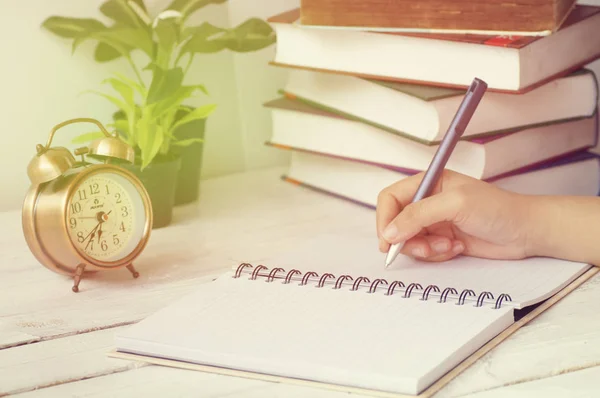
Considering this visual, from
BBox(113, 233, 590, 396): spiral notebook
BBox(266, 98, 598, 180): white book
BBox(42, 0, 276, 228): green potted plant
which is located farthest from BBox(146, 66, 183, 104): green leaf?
BBox(113, 233, 590, 396): spiral notebook

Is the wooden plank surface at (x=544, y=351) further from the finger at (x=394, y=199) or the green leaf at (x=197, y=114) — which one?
the green leaf at (x=197, y=114)

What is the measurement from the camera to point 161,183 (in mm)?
1239

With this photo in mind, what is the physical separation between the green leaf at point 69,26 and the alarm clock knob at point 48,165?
39 centimetres

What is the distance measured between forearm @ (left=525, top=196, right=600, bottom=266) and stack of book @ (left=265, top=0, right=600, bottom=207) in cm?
16

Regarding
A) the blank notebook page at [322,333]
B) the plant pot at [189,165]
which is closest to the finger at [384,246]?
the blank notebook page at [322,333]

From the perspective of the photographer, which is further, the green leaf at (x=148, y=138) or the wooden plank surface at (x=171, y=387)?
the green leaf at (x=148, y=138)

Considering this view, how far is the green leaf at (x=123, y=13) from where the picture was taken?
136 cm

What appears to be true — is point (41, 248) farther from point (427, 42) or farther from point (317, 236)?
point (427, 42)

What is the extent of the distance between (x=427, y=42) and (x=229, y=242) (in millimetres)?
363

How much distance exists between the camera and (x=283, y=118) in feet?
4.67

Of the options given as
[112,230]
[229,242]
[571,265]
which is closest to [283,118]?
[229,242]

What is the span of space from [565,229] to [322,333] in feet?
1.13

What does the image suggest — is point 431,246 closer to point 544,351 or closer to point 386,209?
point 386,209

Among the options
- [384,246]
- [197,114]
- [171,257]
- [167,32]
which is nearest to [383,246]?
[384,246]
